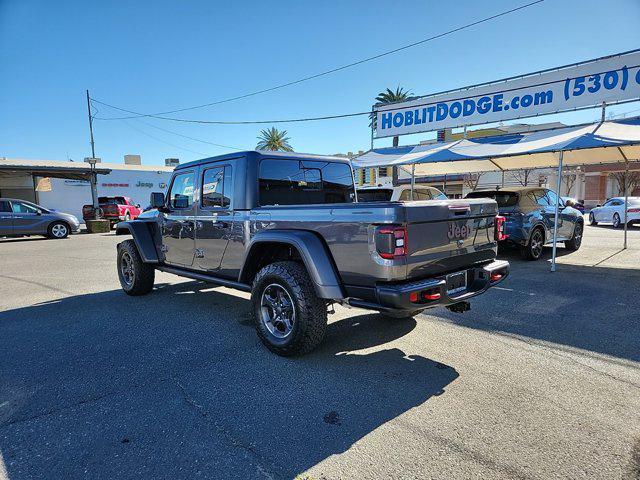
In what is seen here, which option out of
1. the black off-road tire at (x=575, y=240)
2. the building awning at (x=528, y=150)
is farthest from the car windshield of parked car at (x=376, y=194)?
the black off-road tire at (x=575, y=240)

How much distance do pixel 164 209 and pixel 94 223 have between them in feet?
55.6

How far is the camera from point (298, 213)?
3.76m

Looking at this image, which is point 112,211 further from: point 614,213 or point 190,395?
point 614,213

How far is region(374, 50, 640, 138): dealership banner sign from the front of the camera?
9852 mm

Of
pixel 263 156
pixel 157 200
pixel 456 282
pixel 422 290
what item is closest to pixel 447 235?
pixel 456 282

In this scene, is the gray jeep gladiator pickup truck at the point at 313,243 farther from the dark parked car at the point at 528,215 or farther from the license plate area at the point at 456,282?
the dark parked car at the point at 528,215

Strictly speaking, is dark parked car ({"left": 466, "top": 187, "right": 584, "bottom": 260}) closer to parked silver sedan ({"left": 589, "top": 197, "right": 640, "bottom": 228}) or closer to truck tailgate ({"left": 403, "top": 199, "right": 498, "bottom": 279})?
truck tailgate ({"left": 403, "top": 199, "right": 498, "bottom": 279})

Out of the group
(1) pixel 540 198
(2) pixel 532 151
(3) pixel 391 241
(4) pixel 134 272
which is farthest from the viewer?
(1) pixel 540 198

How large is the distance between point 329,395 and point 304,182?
264cm

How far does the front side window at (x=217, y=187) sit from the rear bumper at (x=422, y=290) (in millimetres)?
2142

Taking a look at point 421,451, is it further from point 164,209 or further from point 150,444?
point 164,209

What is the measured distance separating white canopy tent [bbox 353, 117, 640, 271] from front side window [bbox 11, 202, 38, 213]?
13480mm

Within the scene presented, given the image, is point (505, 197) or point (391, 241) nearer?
point (391, 241)

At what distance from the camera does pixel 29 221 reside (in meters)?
16.0
